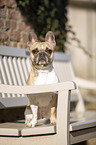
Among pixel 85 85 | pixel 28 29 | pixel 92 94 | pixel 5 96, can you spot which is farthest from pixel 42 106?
pixel 92 94

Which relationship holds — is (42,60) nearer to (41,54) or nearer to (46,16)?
(41,54)

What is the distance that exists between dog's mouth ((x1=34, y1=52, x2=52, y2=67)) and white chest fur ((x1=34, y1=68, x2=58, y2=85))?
0.07m

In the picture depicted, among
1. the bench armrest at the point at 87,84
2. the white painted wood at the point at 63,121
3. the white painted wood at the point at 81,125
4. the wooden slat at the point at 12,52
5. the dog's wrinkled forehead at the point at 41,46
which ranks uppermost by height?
the dog's wrinkled forehead at the point at 41,46

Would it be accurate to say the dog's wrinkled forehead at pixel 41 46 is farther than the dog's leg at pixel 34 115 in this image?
Yes

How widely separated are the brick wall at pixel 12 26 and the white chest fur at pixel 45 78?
1.23 meters

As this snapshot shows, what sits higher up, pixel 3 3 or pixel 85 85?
pixel 3 3

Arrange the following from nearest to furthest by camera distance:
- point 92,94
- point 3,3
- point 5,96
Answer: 1. point 5,96
2. point 3,3
3. point 92,94

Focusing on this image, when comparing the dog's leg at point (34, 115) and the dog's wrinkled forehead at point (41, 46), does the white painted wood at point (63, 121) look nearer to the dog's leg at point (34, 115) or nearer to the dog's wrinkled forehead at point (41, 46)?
the dog's leg at point (34, 115)

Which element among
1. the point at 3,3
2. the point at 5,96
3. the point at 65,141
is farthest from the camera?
the point at 3,3

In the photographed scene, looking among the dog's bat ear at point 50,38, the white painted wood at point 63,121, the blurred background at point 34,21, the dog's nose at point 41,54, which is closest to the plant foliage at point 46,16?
the blurred background at point 34,21

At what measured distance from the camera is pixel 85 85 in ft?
13.5

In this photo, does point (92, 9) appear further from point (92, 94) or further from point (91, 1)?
point (92, 94)

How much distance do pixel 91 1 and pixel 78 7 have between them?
2.01 ft

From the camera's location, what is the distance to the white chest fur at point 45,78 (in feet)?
8.44
